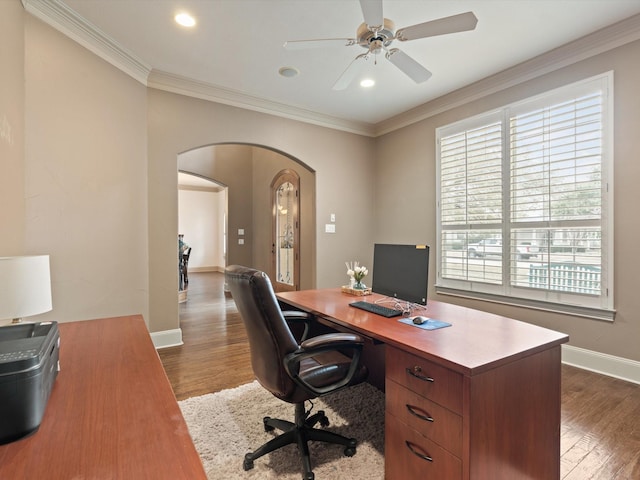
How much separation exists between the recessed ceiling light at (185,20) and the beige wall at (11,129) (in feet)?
3.32

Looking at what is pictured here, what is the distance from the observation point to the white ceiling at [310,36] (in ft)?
7.82

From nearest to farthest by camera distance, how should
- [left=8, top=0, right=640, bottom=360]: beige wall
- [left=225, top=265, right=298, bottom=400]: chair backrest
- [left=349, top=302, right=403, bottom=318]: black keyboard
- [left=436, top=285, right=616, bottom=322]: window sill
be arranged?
[left=225, top=265, right=298, bottom=400]: chair backrest → [left=349, top=302, right=403, bottom=318]: black keyboard → [left=8, top=0, right=640, bottom=360]: beige wall → [left=436, top=285, right=616, bottom=322]: window sill

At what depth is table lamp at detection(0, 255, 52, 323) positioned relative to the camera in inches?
53.7

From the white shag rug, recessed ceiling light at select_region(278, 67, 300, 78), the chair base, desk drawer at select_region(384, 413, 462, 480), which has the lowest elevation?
the white shag rug

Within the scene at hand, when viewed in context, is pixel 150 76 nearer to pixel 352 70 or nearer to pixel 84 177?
pixel 84 177

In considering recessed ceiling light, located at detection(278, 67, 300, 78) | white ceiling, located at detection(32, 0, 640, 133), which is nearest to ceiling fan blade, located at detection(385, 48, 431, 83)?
white ceiling, located at detection(32, 0, 640, 133)

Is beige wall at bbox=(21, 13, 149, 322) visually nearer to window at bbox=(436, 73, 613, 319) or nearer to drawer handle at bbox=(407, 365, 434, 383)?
drawer handle at bbox=(407, 365, 434, 383)

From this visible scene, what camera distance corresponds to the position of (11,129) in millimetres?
2018

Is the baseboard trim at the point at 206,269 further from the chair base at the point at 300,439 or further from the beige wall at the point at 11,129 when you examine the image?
the chair base at the point at 300,439

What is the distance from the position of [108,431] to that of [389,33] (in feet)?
8.46

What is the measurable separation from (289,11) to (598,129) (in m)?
2.81

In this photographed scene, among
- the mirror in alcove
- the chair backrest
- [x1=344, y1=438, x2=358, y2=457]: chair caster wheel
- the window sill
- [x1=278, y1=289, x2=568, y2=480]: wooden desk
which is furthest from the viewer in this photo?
the mirror in alcove

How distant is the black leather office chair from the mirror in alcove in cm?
358

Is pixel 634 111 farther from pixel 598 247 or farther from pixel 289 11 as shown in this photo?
pixel 289 11
